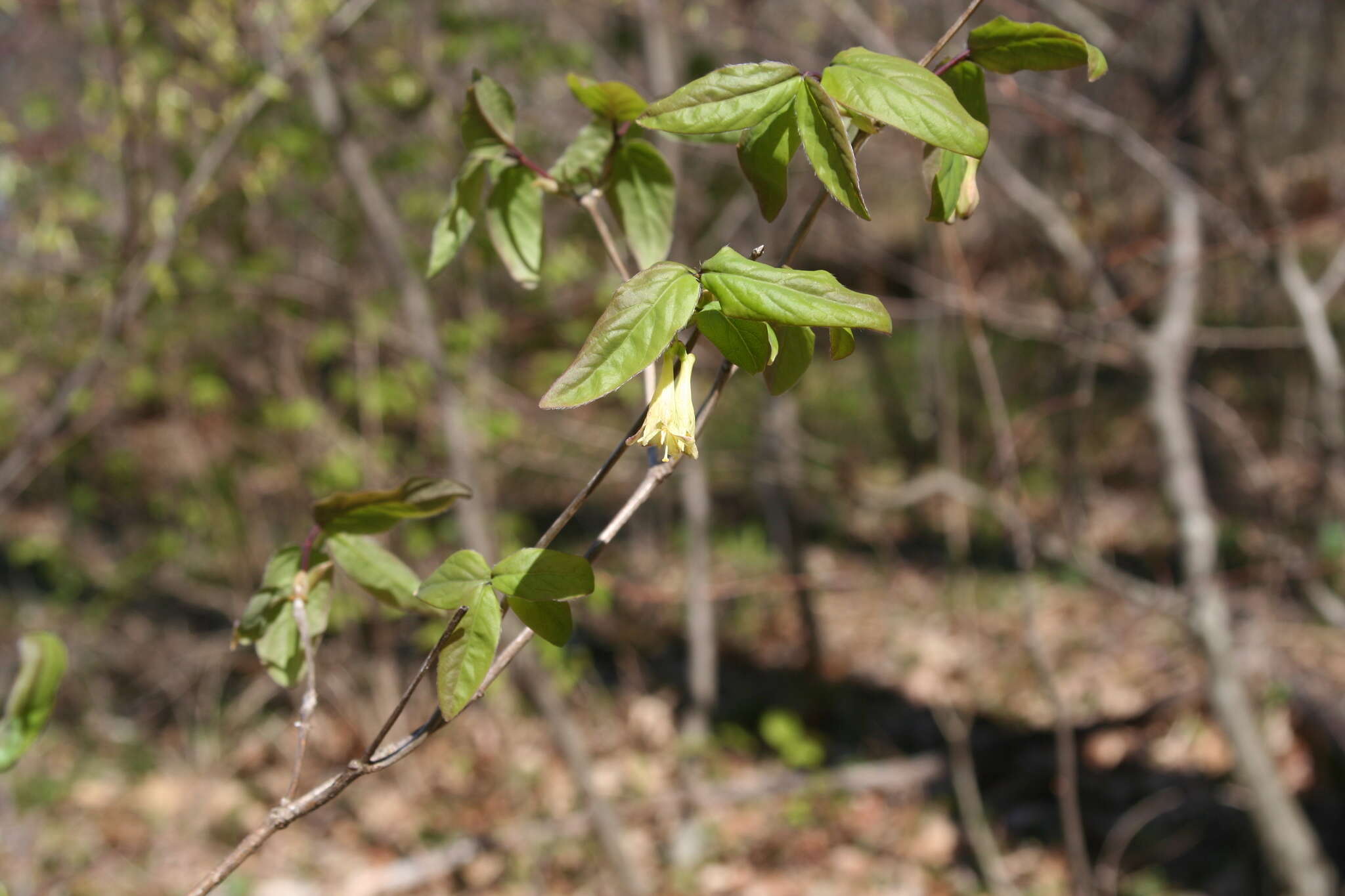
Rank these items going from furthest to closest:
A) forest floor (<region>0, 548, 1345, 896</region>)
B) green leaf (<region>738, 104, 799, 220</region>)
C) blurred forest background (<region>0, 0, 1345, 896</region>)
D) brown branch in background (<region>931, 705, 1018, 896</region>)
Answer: forest floor (<region>0, 548, 1345, 896</region>), brown branch in background (<region>931, 705, 1018, 896</region>), blurred forest background (<region>0, 0, 1345, 896</region>), green leaf (<region>738, 104, 799, 220</region>)

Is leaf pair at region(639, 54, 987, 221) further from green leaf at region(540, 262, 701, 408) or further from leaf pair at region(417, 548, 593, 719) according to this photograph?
leaf pair at region(417, 548, 593, 719)

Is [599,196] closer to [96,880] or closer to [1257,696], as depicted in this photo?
[1257,696]

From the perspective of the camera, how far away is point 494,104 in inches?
33.5

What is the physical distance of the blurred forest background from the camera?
3.09 meters

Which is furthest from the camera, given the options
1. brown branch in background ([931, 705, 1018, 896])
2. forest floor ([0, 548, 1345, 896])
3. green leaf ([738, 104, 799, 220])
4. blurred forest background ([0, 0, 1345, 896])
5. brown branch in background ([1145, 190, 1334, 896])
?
forest floor ([0, 548, 1345, 896])

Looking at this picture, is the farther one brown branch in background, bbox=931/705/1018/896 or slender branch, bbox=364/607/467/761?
brown branch in background, bbox=931/705/1018/896

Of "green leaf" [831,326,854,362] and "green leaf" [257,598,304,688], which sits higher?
"green leaf" [831,326,854,362]

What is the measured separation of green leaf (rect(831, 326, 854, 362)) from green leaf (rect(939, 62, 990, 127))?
0.68 ft

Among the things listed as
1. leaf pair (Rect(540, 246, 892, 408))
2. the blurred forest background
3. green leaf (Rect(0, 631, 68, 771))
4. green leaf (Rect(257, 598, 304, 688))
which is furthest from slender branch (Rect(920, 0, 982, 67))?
the blurred forest background

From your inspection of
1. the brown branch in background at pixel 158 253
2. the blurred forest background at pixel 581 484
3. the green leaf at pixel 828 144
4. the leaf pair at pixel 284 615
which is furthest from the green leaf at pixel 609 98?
the brown branch in background at pixel 158 253

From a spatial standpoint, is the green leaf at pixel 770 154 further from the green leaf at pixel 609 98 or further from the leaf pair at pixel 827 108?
the green leaf at pixel 609 98

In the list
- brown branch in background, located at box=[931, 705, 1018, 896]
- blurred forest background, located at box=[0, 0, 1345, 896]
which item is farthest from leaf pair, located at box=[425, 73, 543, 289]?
brown branch in background, located at box=[931, 705, 1018, 896]

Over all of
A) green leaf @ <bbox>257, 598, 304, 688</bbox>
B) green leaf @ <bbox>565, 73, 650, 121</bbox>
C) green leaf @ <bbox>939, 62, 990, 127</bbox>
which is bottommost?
green leaf @ <bbox>257, 598, 304, 688</bbox>

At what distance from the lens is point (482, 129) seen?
0.85 metres
